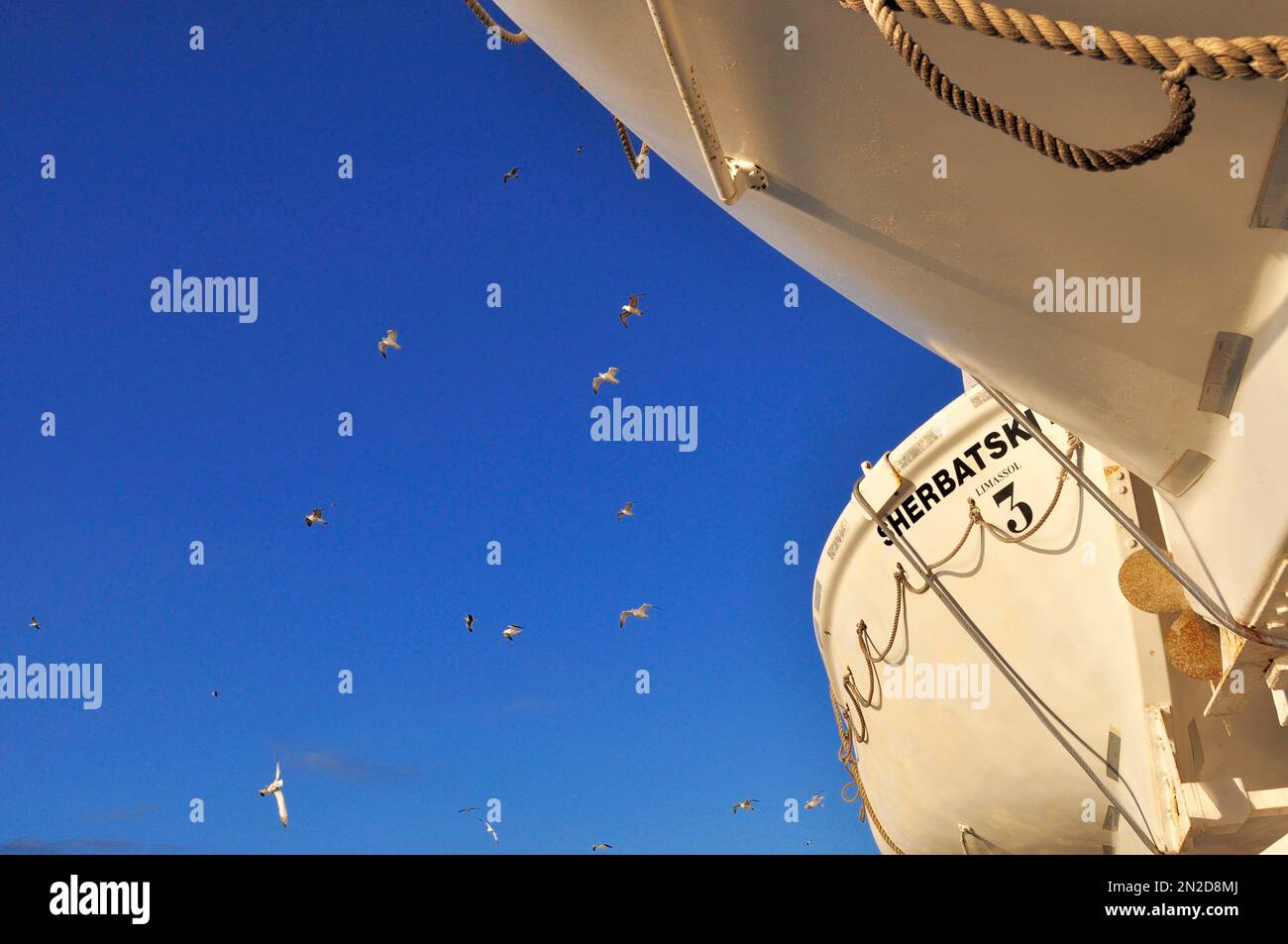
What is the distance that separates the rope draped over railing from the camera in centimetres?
215

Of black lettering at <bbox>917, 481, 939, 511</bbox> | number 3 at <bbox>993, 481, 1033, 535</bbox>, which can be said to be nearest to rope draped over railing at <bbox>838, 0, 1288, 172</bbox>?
number 3 at <bbox>993, 481, 1033, 535</bbox>

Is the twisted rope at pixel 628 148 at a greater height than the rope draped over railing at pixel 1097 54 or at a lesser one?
greater

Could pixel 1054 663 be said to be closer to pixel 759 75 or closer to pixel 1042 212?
pixel 1042 212

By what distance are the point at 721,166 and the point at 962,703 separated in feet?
18.3

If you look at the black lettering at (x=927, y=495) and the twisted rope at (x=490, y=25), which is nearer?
the twisted rope at (x=490, y=25)

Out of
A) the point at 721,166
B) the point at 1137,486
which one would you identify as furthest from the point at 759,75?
the point at 1137,486

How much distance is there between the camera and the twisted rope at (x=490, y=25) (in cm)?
414

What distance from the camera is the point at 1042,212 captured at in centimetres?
333

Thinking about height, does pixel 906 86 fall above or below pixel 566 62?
below

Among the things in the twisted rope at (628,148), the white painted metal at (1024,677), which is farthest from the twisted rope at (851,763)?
the twisted rope at (628,148)

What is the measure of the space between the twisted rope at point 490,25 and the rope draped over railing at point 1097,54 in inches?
80.5

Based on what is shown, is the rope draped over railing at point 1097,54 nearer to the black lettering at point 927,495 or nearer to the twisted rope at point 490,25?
the twisted rope at point 490,25

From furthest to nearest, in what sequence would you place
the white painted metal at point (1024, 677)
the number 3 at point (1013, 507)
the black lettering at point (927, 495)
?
1. the black lettering at point (927, 495)
2. the number 3 at point (1013, 507)
3. the white painted metal at point (1024, 677)

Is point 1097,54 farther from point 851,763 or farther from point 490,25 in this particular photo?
point 851,763
